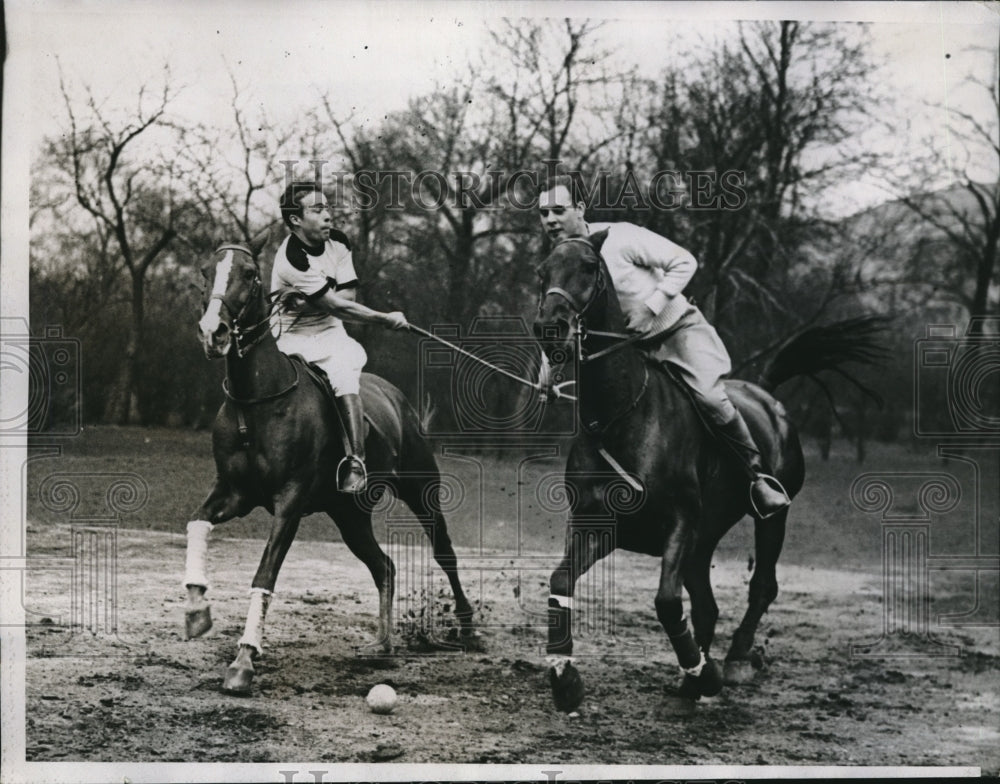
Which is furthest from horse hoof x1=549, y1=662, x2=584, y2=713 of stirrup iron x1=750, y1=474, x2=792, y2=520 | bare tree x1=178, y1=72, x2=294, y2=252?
A: bare tree x1=178, y1=72, x2=294, y2=252

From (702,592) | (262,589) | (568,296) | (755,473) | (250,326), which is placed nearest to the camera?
(568,296)

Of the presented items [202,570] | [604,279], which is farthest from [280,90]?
[202,570]

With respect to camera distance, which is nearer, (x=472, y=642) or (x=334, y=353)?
(x=334, y=353)

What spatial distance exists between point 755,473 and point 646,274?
3.89ft

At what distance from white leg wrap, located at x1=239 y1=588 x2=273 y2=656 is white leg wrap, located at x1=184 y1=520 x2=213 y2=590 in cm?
30

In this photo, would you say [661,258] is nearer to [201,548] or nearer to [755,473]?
[755,473]

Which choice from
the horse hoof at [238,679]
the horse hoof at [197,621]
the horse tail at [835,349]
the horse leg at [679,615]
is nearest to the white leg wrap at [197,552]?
the horse hoof at [197,621]

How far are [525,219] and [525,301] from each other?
44cm

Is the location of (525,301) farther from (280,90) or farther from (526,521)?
(280,90)

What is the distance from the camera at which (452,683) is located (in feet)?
20.7

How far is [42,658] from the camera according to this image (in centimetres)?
630

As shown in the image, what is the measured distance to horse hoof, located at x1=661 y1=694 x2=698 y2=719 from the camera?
630 cm

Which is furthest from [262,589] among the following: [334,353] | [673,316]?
[673,316]

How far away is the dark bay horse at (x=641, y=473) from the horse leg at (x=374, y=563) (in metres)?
0.85
